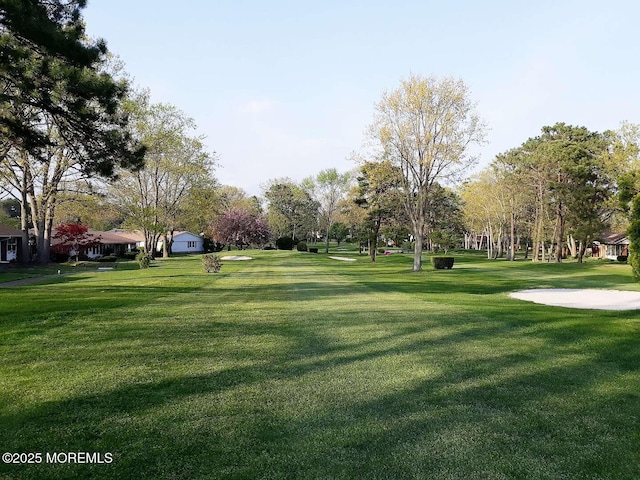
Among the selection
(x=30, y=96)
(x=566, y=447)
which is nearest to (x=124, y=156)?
(x=30, y=96)

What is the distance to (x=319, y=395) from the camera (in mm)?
5238

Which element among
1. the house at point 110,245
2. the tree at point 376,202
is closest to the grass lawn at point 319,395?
the tree at point 376,202

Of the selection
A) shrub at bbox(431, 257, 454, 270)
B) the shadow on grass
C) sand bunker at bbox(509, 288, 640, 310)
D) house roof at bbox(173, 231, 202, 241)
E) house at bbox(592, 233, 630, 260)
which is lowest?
sand bunker at bbox(509, 288, 640, 310)

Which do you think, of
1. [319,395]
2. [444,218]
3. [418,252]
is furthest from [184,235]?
[319,395]

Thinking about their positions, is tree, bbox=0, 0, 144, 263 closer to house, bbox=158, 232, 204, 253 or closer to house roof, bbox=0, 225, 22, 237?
house roof, bbox=0, 225, 22, 237

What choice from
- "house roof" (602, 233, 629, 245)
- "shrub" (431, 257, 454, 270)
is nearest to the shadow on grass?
"shrub" (431, 257, 454, 270)

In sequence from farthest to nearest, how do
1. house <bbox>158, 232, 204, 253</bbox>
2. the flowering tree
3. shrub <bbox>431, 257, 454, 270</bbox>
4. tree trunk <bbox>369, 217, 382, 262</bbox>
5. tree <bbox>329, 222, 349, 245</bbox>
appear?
tree <bbox>329, 222, 349, 245</bbox> → house <bbox>158, 232, 204, 253</bbox> → the flowering tree → tree trunk <bbox>369, 217, 382, 262</bbox> → shrub <bbox>431, 257, 454, 270</bbox>

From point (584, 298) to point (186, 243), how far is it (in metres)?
66.3

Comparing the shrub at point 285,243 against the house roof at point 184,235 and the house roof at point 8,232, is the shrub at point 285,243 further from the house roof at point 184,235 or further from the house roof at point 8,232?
the house roof at point 8,232

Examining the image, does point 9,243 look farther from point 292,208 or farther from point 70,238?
point 292,208

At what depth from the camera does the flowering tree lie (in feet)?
221

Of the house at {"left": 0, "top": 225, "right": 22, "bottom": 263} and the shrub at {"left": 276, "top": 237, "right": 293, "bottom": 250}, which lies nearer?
the house at {"left": 0, "top": 225, "right": 22, "bottom": 263}

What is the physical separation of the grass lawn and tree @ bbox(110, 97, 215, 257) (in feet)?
111

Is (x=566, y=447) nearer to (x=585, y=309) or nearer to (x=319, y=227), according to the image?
(x=585, y=309)
